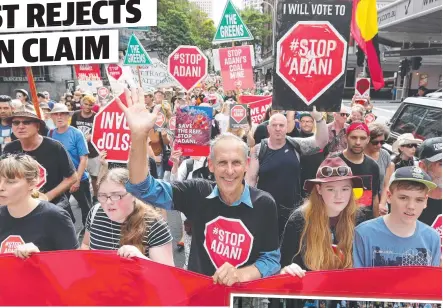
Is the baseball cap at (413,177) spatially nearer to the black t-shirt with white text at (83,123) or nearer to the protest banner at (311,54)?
the protest banner at (311,54)

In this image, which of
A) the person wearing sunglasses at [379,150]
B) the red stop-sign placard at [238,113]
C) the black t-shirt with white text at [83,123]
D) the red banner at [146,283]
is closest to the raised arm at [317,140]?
the person wearing sunglasses at [379,150]

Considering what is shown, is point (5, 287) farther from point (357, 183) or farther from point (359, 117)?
point (359, 117)

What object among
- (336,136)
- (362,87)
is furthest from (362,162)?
(362,87)

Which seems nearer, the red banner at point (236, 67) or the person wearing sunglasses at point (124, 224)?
the person wearing sunglasses at point (124, 224)

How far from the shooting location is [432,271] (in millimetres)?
2150

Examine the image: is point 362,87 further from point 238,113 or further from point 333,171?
point 333,171

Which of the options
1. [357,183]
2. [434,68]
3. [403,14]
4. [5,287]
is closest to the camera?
[5,287]

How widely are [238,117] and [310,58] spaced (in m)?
3.02

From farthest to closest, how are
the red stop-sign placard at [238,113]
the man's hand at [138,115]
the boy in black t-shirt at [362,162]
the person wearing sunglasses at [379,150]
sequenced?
the red stop-sign placard at [238,113] < the person wearing sunglasses at [379,150] < the boy in black t-shirt at [362,162] < the man's hand at [138,115]

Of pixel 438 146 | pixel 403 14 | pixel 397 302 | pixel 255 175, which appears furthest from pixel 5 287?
pixel 403 14

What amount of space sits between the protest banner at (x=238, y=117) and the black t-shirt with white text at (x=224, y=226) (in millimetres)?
3483

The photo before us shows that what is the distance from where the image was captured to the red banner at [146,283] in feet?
6.95

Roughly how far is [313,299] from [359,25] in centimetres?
323

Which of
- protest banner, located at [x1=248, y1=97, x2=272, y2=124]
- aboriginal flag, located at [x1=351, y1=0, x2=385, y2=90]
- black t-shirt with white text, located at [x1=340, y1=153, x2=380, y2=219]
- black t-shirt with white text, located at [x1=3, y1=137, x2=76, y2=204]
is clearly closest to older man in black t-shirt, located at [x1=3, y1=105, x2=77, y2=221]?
black t-shirt with white text, located at [x1=3, y1=137, x2=76, y2=204]
